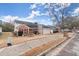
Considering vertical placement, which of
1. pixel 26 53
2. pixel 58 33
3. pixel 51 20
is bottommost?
pixel 26 53

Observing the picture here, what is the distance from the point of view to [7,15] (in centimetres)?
171

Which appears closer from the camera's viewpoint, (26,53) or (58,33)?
(26,53)

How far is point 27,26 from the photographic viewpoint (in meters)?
1.75

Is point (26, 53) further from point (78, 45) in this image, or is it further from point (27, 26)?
point (78, 45)

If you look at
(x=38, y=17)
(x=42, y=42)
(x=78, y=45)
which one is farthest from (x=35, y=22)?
(x=78, y=45)

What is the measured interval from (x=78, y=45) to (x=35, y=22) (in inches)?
16.0

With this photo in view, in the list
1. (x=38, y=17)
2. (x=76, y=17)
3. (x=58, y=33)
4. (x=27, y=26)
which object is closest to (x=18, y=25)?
(x=27, y=26)

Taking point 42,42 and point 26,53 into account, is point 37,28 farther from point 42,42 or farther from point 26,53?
point 26,53

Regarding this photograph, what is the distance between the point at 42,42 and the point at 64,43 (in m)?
0.19

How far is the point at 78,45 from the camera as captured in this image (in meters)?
1.68

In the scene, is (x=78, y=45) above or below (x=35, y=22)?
below

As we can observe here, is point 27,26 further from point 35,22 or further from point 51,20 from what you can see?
point 51,20

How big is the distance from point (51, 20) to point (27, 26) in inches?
8.4

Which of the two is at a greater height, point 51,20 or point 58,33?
point 51,20
